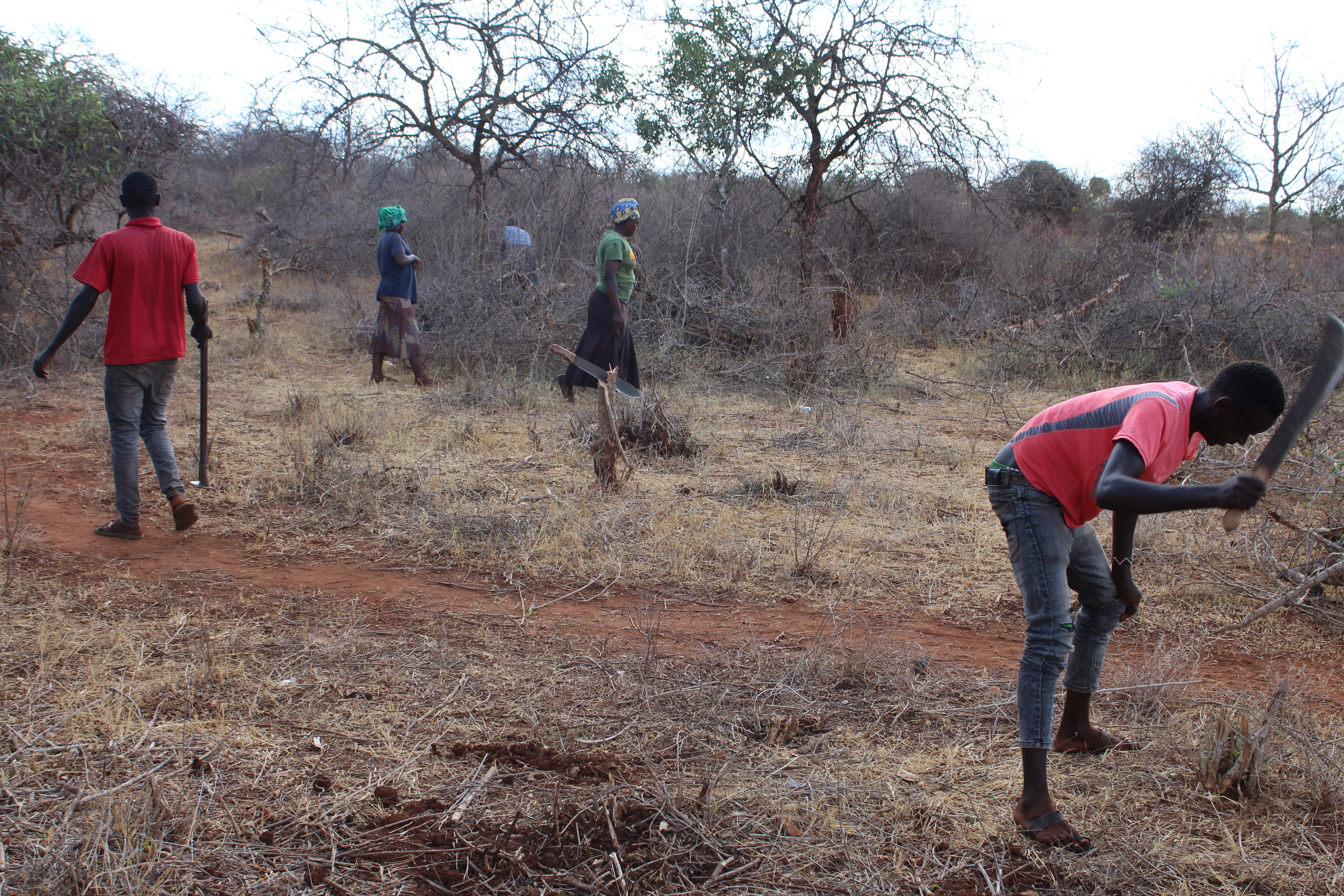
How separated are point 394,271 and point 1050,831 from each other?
7642mm

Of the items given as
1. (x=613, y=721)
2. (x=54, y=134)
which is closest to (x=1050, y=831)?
(x=613, y=721)

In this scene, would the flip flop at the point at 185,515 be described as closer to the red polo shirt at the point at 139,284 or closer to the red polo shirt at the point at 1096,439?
the red polo shirt at the point at 139,284

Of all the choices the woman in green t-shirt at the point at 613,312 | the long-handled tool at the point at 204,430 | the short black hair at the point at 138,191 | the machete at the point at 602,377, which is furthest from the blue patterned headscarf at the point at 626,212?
the short black hair at the point at 138,191

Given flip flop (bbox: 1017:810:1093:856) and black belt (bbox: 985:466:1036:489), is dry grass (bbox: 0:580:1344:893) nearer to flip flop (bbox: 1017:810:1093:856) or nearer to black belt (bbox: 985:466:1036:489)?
flip flop (bbox: 1017:810:1093:856)

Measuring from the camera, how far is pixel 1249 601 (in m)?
4.29

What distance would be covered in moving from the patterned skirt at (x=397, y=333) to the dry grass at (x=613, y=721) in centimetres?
Result: 317

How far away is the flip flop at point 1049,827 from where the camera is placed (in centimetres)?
236

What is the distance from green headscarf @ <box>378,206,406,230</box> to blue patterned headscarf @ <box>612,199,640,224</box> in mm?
2325

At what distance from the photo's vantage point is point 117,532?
4664 mm

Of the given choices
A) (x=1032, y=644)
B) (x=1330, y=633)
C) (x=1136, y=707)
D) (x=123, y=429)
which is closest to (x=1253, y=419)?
(x=1032, y=644)

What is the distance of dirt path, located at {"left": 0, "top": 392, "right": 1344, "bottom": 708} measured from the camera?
3.73 m

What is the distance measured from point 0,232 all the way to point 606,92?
20.4ft

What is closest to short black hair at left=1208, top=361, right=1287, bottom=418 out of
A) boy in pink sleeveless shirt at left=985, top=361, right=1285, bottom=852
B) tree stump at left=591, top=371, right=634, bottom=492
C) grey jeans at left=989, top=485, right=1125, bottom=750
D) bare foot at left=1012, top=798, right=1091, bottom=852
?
boy in pink sleeveless shirt at left=985, top=361, right=1285, bottom=852

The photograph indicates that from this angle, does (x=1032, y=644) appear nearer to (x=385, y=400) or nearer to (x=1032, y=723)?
(x=1032, y=723)
